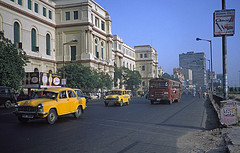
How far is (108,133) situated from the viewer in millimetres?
9359

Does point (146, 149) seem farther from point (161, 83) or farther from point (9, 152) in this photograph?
point (161, 83)

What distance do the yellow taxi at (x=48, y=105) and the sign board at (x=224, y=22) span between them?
784 centimetres

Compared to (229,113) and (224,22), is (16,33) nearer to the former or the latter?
(224,22)

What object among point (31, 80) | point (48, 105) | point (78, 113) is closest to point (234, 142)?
point (48, 105)

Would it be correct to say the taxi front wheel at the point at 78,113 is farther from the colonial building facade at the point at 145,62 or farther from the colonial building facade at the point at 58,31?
the colonial building facade at the point at 145,62

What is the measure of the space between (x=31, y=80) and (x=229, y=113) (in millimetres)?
24098

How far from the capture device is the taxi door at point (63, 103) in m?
12.2

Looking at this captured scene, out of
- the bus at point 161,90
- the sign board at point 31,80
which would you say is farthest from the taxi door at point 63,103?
the bus at point 161,90

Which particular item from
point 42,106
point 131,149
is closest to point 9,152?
point 131,149

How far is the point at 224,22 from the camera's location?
35.8 ft

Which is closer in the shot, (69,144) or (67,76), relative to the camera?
(69,144)

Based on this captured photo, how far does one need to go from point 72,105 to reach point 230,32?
8489 mm

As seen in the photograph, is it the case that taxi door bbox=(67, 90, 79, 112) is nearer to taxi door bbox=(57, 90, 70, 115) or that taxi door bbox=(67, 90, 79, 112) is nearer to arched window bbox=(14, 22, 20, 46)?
taxi door bbox=(57, 90, 70, 115)

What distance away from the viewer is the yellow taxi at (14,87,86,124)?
11133 mm
